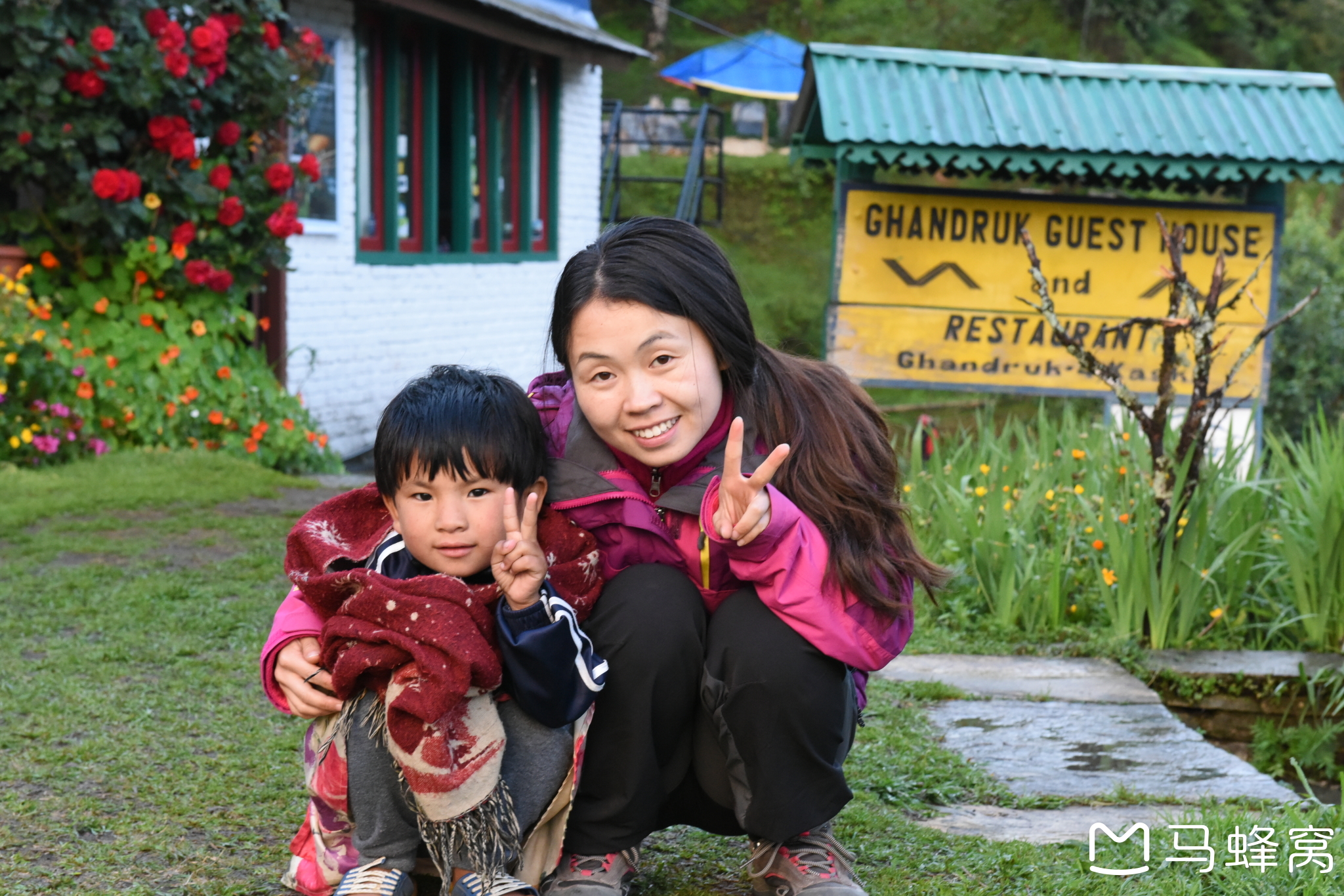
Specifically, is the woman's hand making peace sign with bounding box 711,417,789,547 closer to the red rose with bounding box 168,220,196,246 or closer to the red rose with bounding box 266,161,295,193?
the red rose with bounding box 168,220,196,246

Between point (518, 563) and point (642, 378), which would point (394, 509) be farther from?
point (642, 378)

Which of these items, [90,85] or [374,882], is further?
[90,85]

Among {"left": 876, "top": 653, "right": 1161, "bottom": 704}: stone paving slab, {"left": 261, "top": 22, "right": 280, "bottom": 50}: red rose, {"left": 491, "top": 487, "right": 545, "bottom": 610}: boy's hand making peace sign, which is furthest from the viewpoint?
{"left": 261, "top": 22, "right": 280, "bottom": 50}: red rose

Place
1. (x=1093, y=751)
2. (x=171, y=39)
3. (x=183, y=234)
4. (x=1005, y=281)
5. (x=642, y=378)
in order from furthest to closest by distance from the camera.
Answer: (x=183, y=234)
(x=171, y=39)
(x=1005, y=281)
(x=1093, y=751)
(x=642, y=378)

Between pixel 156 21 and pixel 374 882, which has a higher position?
pixel 156 21

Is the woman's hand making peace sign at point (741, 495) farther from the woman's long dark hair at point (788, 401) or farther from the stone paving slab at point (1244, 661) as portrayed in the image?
the stone paving slab at point (1244, 661)

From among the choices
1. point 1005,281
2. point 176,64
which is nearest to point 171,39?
point 176,64

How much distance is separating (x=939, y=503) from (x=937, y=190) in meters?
1.96

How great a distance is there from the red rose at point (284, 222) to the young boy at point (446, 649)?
16.4 ft

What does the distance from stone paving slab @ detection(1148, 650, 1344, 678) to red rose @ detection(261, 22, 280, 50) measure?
5.33m

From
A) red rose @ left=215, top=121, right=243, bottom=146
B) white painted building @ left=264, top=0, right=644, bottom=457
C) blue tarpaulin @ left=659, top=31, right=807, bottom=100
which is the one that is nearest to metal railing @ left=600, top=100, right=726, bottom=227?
blue tarpaulin @ left=659, top=31, right=807, bottom=100

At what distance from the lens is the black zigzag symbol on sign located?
5844mm

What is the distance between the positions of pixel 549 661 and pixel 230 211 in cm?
536

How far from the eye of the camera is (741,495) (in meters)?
1.89
